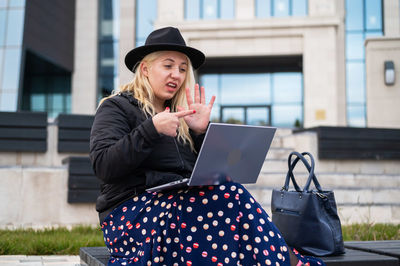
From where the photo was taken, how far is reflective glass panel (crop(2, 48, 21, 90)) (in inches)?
754

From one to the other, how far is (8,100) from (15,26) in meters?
3.36

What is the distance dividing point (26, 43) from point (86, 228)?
1620 cm

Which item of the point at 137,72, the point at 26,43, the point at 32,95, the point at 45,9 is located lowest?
the point at 137,72

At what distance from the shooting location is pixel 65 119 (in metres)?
7.61

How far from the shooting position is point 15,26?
19.8m

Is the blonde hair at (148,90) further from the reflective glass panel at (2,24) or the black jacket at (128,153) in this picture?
the reflective glass panel at (2,24)

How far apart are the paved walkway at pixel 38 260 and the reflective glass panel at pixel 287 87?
1777cm

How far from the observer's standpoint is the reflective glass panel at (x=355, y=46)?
21.9m

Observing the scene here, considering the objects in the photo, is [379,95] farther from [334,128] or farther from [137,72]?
[137,72]

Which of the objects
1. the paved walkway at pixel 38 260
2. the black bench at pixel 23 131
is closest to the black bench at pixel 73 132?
the black bench at pixel 23 131

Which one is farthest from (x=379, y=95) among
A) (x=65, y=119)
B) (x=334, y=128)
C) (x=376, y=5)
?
(x=376, y=5)

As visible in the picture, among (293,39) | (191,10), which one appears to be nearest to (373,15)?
(293,39)

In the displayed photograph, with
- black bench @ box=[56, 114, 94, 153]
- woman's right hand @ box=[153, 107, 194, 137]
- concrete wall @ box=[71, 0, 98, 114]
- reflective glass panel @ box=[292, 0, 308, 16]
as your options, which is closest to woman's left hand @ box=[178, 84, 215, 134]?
woman's right hand @ box=[153, 107, 194, 137]

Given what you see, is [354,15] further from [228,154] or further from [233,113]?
[228,154]
